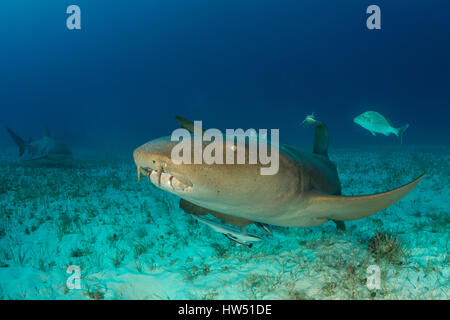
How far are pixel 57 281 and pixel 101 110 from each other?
200819 mm

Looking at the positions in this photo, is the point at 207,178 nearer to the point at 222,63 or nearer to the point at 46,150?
the point at 46,150

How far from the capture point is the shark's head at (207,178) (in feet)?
5.15

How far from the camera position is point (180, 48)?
16238 centimetres

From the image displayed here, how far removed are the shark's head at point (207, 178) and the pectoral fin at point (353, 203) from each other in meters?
0.57

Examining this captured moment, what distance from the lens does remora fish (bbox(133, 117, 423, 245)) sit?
5.28 ft

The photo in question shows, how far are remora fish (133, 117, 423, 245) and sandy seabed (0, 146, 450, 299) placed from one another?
0.65m

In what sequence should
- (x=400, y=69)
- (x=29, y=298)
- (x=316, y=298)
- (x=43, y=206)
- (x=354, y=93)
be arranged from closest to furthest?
(x=316, y=298), (x=29, y=298), (x=43, y=206), (x=400, y=69), (x=354, y=93)

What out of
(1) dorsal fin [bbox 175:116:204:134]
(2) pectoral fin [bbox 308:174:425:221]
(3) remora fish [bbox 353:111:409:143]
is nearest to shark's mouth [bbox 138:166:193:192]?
(1) dorsal fin [bbox 175:116:204:134]

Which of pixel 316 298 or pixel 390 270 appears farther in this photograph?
pixel 390 270

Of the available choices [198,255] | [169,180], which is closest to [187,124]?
[169,180]

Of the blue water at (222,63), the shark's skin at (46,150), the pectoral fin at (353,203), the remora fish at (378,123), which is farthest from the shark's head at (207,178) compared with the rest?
the blue water at (222,63)

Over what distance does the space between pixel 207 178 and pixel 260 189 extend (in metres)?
0.48
